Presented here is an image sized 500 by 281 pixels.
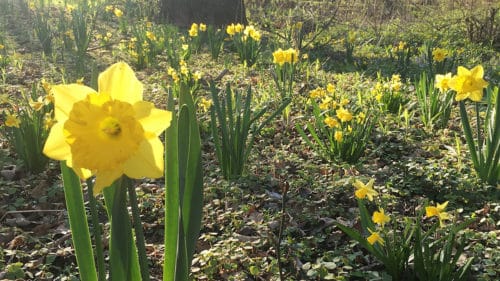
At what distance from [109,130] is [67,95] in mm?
127

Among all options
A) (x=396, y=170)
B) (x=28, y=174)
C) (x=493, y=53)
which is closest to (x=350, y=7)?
(x=493, y=53)

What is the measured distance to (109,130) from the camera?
886 mm

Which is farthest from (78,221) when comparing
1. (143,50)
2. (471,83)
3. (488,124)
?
(143,50)

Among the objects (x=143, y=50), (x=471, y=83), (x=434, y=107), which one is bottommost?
(x=434, y=107)

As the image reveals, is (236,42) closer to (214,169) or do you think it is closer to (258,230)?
(214,169)

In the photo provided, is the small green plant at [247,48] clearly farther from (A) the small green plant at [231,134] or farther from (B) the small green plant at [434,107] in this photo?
(A) the small green plant at [231,134]

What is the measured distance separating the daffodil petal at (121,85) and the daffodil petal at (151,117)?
0.04 metres

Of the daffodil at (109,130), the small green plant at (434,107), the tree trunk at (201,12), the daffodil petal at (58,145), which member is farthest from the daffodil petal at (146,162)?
the tree trunk at (201,12)

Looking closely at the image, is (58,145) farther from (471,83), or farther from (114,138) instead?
(471,83)

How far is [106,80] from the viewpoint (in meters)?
0.93

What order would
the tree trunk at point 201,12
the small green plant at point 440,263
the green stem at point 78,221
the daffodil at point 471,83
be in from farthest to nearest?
the tree trunk at point 201,12 → the daffodil at point 471,83 → the small green plant at point 440,263 → the green stem at point 78,221

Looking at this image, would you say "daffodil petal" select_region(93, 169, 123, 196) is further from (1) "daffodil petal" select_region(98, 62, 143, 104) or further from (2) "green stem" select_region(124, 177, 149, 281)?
(1) "daffodil petal" select_region(98, 62, 143, 104)

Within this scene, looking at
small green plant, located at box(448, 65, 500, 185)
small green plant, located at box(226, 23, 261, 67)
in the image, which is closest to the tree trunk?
small green plant, located at box(226, 23, 261, 67)

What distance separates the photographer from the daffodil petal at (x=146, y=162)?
0.89 metres
